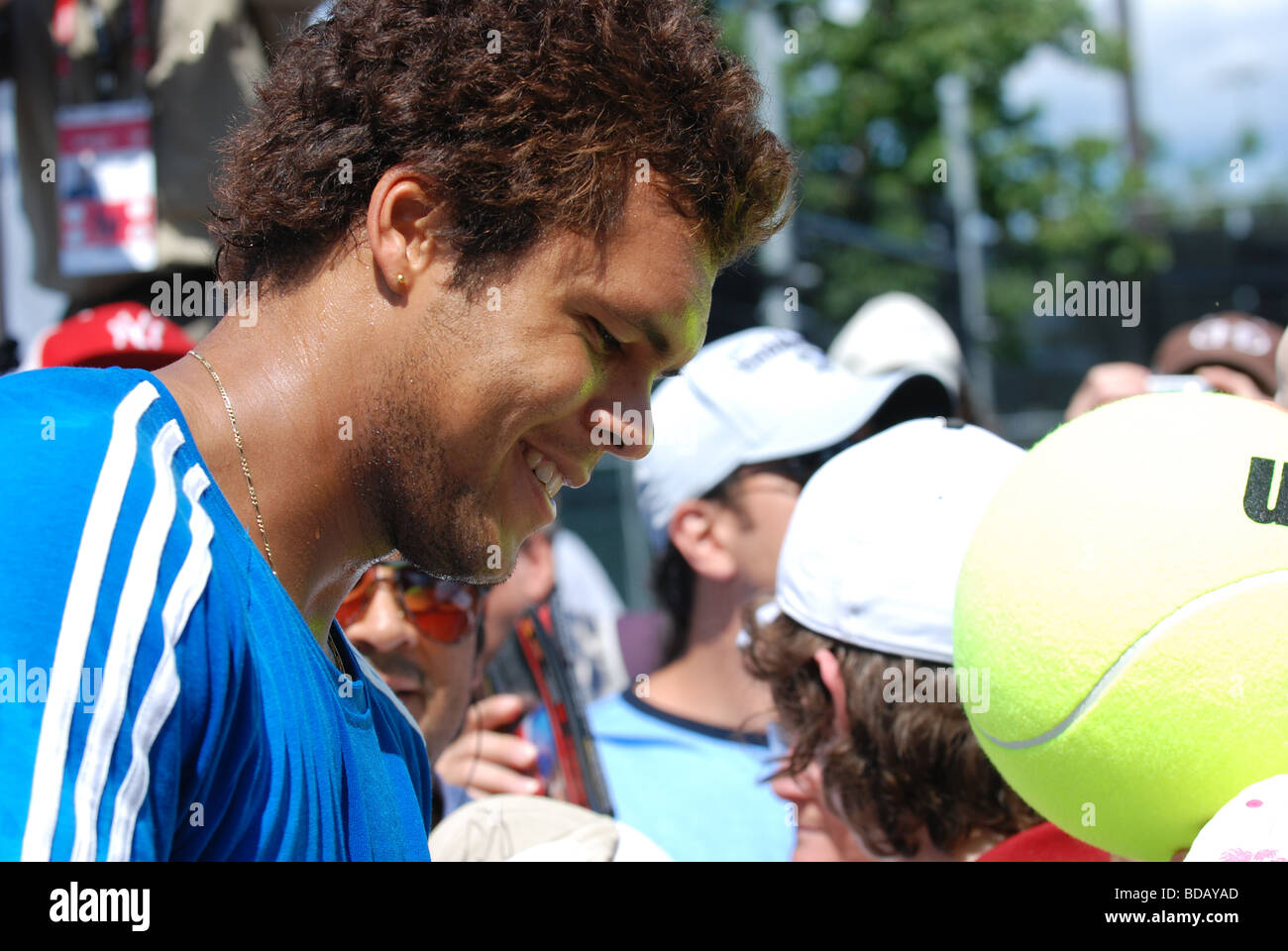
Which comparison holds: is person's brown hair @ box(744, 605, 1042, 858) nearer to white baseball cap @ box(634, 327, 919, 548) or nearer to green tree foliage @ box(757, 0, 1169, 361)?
white baseball cap @ box(634, 327, 919, 548)

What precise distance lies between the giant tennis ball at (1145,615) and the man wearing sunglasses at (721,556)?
4.67 feet

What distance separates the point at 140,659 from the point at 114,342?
2485mm

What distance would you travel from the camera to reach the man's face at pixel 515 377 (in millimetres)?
1470

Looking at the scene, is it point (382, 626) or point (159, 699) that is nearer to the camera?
point (159, 699)

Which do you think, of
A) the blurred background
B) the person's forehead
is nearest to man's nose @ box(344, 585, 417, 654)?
the person's forehead

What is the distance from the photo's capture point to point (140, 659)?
1029 millimetres

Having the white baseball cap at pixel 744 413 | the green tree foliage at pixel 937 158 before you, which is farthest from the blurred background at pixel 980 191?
the white baseball cap at pixel 744 413

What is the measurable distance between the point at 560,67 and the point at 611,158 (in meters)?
0.13

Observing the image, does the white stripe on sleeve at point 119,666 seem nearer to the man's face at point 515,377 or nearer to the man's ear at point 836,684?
the man's face at point 515,377

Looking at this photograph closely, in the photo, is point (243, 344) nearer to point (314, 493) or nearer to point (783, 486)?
point (314, 493)

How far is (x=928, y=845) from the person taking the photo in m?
2.05

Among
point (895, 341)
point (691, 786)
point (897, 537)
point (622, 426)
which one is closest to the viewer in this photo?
point (622, 426)

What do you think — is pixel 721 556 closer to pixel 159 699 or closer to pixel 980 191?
pixel 159 699

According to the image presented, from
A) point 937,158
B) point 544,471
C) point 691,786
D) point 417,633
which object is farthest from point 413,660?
point 937,158
